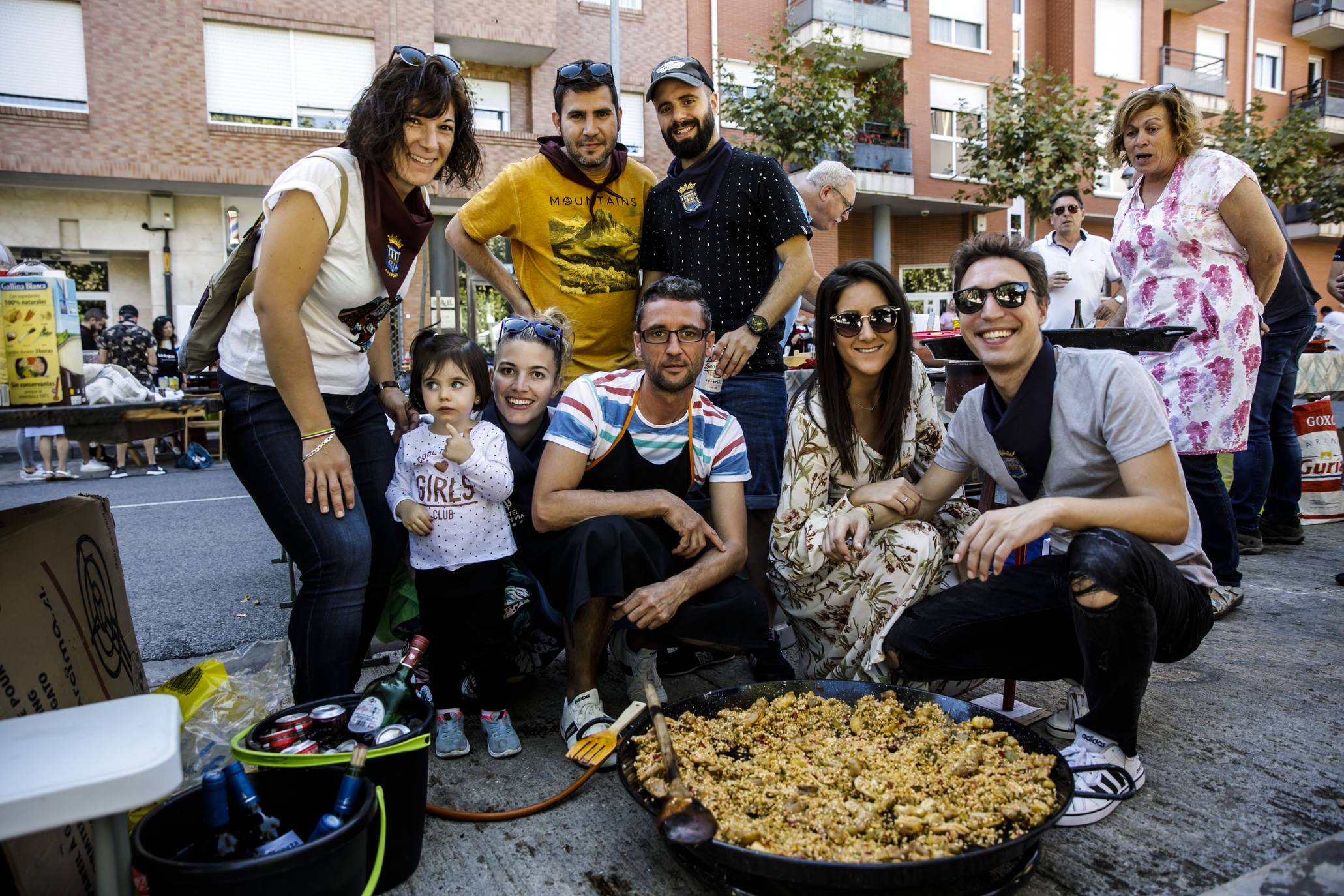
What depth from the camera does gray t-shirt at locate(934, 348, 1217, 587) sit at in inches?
92.6

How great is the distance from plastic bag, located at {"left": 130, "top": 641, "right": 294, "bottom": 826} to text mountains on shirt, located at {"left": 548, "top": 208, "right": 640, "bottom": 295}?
1.83 meters

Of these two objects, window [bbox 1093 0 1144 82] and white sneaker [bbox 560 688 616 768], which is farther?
window [bbox 1093 0 1144 82]

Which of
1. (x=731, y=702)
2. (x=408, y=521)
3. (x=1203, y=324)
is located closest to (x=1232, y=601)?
(x=1203, y=324)

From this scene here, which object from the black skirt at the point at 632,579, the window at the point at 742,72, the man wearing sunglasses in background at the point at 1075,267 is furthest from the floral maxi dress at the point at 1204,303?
the window at the point at 742,72

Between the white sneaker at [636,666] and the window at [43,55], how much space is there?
1611 centimetres

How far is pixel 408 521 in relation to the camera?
8.74 feet

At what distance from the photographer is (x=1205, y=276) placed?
3770 millimetres

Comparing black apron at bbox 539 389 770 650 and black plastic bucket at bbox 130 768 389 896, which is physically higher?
black apron at bbox 539 389 770 650

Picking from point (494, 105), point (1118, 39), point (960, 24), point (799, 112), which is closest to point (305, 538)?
point (799, 112)

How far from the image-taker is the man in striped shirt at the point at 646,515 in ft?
8.52

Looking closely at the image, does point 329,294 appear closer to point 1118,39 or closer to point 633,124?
point 633,124

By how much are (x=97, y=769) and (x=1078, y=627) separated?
2.10 metres

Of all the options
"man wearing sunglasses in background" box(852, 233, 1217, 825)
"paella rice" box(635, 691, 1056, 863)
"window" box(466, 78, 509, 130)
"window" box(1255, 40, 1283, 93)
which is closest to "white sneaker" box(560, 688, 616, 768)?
"paella rice" box(635, 691, 1056, 863)

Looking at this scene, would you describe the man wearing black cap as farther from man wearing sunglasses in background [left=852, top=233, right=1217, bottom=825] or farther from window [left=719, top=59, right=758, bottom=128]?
window [left=719, top=59, right=758, bottom=128]
